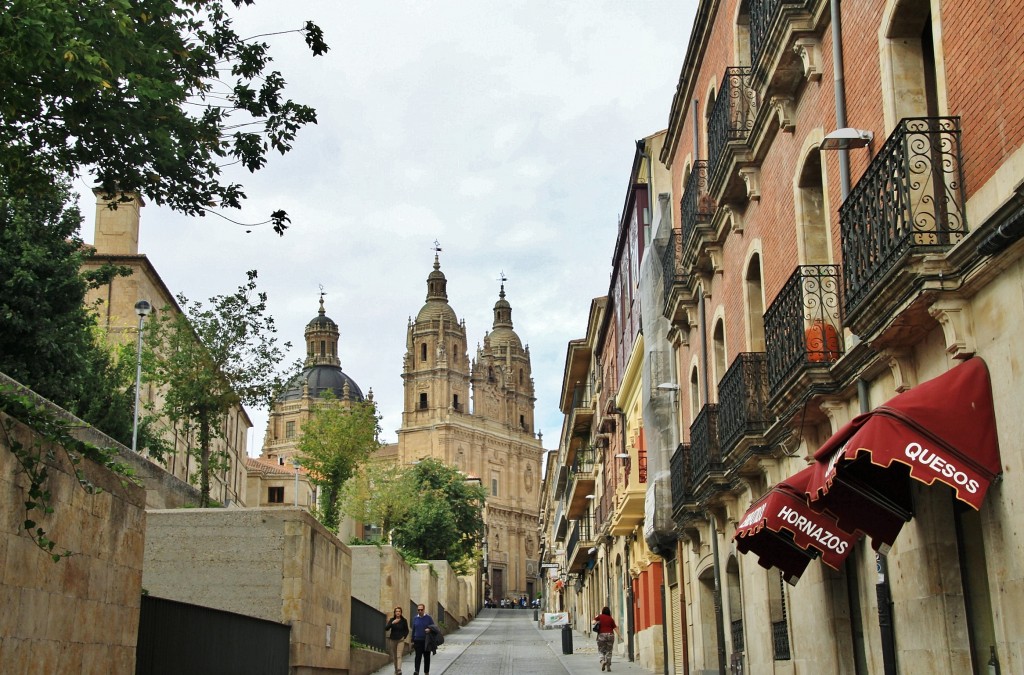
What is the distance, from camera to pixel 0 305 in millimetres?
28016

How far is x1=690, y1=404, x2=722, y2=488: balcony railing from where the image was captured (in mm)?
15961

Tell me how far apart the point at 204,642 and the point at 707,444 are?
6872 mm

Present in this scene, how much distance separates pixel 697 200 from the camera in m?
17.5

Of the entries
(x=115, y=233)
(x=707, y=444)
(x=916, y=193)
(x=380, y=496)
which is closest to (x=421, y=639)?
(x=707, y=444)

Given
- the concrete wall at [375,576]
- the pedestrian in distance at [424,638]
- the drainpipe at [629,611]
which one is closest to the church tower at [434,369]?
the drainpipe at [629,611]

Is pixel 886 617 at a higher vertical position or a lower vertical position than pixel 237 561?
lower

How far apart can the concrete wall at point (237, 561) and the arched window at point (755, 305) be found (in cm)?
679

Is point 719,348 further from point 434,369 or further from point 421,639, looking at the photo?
point 434,369

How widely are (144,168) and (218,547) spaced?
25.3ft

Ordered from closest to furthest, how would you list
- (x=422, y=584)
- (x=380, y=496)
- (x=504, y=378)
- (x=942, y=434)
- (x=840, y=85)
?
(x=942, y=434), (x=840, y=85), (x=422, y=584), (x=380, y=496), (x=504, y=378)

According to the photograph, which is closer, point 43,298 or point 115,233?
point 43,298

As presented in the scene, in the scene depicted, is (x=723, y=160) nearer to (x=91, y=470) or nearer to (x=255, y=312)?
(x=91, y=470)

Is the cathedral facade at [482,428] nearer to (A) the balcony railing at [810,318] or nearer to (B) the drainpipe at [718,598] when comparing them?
(B) the drainpipe at [718,598]

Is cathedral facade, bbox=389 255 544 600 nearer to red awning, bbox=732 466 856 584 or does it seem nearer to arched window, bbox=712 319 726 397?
arched window, bbox=712 319 726 397
